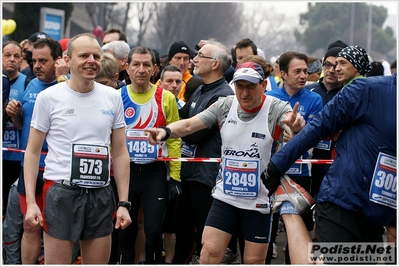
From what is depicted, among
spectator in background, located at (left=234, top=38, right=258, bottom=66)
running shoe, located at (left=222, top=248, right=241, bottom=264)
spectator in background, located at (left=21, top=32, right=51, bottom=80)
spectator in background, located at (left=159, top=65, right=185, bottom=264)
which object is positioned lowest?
running shoe, located at (left=222, top=248, right=241, bottom=264)

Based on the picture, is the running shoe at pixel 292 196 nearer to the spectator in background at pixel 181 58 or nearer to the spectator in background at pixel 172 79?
the spectator in background at pixel 172 79

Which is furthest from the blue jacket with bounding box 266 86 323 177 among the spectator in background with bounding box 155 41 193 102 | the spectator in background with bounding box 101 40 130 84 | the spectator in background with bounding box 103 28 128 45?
the spectator in background with bounding box 103 28 128 45

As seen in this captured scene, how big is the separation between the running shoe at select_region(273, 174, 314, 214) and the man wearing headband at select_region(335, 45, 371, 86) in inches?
115

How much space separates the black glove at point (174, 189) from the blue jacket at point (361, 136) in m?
2.70

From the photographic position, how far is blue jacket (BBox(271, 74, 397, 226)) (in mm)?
4648

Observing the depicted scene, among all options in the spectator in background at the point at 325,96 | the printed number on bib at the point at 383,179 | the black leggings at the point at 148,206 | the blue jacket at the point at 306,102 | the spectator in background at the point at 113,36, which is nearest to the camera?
the printed number on bib at the point at 383,179

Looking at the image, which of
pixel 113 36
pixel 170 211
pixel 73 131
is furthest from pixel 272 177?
pixel 113 36

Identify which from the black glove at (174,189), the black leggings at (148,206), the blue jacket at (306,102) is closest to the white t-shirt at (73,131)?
the black leggings at (148,206)

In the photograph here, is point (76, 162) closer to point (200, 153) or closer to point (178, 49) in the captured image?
point (200, 153)

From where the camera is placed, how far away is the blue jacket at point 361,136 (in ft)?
15.3

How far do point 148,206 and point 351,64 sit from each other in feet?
8.30

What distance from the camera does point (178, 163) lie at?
745 centimetres

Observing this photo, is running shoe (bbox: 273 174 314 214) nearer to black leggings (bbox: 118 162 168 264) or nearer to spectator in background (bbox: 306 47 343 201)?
black leggings (bbox: 118 162 168 264)

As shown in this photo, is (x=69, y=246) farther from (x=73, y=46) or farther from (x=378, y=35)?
(x=378, y=35)
